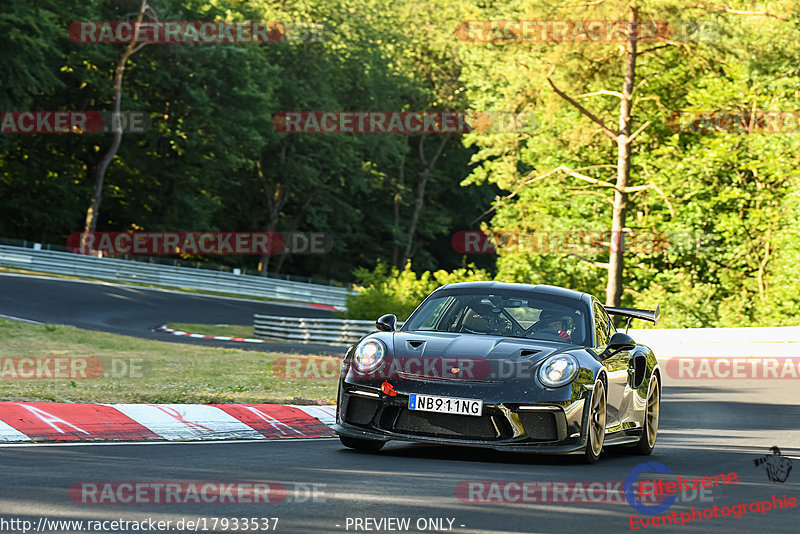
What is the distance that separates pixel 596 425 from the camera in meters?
9.30

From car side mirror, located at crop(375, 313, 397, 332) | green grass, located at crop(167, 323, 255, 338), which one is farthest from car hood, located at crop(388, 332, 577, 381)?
green grass, located at crop(167, 323, 255, 338)

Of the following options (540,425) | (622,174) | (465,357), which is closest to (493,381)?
(465,357)

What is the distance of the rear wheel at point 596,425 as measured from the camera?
9.12 m

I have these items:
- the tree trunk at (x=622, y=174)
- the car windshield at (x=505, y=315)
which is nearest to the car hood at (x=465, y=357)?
the car windshield at (x=505, y=315)

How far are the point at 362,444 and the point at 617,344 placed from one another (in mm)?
2236

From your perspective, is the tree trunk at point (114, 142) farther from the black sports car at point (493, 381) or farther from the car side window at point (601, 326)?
the black sports car at point (493, 381)

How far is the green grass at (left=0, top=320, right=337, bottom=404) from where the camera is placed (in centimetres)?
1253

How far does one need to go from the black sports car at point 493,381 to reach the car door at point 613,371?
0.4 inches

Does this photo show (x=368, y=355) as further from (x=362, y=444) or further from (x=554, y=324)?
(x=554, y=324)

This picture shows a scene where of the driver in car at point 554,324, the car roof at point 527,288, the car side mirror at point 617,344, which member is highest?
the car roof at point 527,288

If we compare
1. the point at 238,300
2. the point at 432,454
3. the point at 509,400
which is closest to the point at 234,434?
the point at 432,454

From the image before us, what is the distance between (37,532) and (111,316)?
3223 cm

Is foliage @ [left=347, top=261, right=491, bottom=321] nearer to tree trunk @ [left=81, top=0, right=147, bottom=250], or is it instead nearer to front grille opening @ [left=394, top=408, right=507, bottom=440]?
tree trunk @ [left=81, top=0, right=147, bottom=250]

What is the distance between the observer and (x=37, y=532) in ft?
18.0
